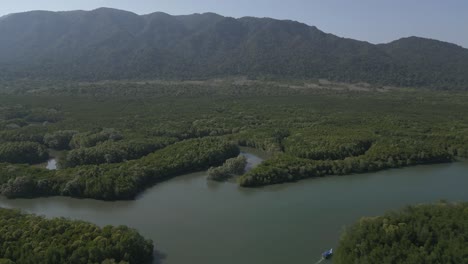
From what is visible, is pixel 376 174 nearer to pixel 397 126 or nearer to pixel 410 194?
pixel 410 194

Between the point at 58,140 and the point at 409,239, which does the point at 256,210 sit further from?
the point at 58,140

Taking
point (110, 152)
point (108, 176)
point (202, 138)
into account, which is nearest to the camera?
point (108, 176)

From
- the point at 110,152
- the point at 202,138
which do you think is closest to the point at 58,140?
the point at 110,152

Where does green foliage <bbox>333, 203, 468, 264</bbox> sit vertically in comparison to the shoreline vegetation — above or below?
above

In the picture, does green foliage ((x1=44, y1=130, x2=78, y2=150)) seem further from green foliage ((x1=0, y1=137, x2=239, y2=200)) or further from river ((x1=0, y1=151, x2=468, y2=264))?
river ((x1=0, y1=151, x2=468, y2=264))

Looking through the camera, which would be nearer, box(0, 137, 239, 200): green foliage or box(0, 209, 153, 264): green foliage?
box(0, 209, 153, 264): green foliage

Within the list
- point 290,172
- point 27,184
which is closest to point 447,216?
point 290,172

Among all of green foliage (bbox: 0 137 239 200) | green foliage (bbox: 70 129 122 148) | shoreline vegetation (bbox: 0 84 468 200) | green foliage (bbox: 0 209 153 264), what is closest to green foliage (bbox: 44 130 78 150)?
shoreline vegetation (bbox: 0 84 468 200)
